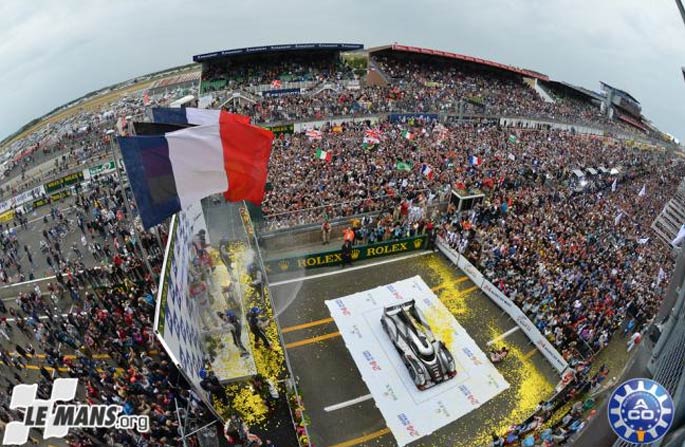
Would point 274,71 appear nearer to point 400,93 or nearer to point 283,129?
point 283,129

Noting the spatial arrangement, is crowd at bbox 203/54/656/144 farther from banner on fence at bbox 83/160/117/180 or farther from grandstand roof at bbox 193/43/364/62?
banner on fence at bbox 83/160/117/180

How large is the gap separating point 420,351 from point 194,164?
10726 millimetres

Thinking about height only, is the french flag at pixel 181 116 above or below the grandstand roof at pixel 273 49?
below

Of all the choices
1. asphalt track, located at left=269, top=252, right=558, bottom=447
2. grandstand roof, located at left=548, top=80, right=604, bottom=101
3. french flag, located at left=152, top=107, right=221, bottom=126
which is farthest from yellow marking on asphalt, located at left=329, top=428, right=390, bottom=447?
grandstand roof, located at left=548, top=80, right=604, bottom=101

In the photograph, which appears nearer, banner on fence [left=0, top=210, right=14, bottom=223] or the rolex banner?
the rolex banner

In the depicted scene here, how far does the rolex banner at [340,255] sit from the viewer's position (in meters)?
20.7

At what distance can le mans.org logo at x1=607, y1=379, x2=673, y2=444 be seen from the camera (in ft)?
20.6

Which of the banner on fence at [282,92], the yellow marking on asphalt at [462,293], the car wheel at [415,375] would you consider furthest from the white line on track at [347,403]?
the banner on fence at [282,92]

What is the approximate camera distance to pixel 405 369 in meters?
16.1

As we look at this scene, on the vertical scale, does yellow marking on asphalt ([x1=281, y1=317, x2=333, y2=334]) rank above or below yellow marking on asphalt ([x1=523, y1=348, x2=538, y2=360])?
above

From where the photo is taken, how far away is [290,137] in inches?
1453

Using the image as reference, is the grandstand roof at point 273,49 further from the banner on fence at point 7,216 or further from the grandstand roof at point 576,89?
the grandstand roof at point 576,89

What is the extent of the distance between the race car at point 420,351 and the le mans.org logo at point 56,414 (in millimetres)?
9564

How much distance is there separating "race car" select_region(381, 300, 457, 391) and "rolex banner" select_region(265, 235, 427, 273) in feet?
18.7
